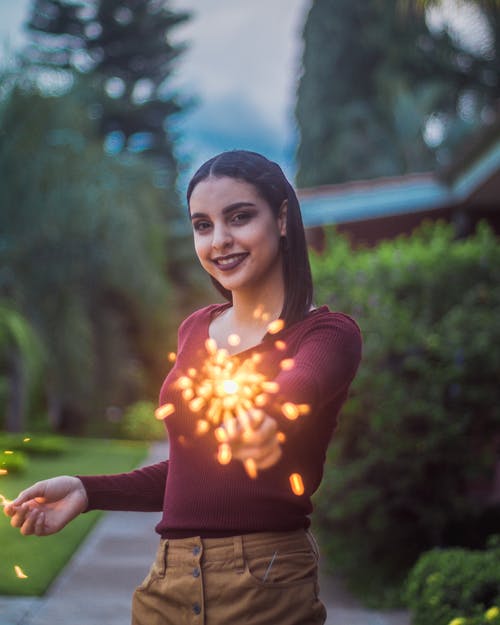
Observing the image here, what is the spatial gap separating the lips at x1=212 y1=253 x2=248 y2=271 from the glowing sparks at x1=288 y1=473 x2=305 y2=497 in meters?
0.44

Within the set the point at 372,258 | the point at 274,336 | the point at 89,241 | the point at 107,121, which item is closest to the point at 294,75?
the point at 107,121

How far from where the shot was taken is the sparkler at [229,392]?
47.5 inches

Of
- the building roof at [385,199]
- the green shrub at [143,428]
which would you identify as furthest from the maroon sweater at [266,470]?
the green shrub at [143,428]

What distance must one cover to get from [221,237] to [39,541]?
6026mm

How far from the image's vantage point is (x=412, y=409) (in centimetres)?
531

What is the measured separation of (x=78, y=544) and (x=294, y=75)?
26914 mm

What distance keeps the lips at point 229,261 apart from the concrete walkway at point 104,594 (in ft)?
12.5

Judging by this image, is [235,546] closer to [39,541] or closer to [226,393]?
[226,393]

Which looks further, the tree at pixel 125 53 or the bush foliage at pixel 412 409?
the tree at pixel 125 53

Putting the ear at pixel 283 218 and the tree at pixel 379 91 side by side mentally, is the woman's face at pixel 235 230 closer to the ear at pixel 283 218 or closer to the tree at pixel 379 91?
the ear at pixel 283 218

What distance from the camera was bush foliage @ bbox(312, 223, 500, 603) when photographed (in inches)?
211

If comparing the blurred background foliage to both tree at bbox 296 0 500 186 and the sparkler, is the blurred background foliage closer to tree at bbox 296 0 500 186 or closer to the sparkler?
tree at bbox 296 0 500 186

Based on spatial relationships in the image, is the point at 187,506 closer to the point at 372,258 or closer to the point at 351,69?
the point at 372,258

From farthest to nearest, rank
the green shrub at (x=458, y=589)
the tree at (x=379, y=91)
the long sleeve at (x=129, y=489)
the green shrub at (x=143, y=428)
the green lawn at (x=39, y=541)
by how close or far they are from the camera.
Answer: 1. the tree at (x=379, y=91)
2. the green shrub at (x=143, y=428)
3. the green lawn at (x=39, y=541)
4. the green shrub at (x=458, y=589)
5. the long sleeve at (x=129, y=489)
